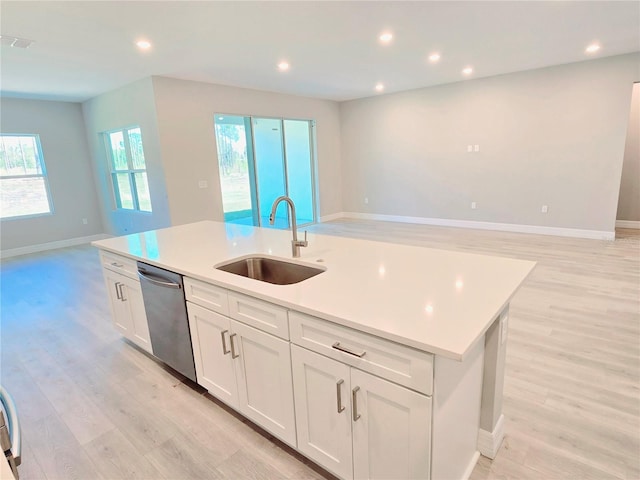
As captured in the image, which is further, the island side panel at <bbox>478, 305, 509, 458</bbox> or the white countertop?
the island side panel at <bbox>478, 305, 509, 458</bbox>

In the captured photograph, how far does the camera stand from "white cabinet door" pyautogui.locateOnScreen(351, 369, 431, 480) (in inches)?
44.3

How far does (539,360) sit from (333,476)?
5.42 feet

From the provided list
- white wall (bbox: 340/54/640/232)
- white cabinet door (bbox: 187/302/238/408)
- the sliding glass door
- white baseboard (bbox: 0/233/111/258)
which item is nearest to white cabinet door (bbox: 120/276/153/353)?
white cabinet door (bbox: 187/302/238/408)

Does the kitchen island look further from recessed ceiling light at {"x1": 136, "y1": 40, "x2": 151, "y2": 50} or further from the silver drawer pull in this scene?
recessed ceiling light at {"x1": 136, "y1": 40, "x2": 151, "y2": 50}

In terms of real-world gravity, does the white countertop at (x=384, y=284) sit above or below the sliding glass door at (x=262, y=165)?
below

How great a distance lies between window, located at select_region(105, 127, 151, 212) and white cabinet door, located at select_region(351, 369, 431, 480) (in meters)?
5.35

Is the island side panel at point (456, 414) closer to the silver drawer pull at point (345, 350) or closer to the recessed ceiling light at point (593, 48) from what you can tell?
the silver drawer pull at point (345, 350)

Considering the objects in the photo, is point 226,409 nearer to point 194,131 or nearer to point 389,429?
point 389,429

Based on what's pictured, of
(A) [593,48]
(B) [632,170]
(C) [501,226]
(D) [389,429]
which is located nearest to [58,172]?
(D) [389,429]

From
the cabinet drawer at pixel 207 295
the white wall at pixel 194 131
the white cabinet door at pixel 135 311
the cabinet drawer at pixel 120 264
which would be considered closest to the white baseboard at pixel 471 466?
the cabinet drawer at pixel 207 295

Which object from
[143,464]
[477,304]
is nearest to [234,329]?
[143,464]

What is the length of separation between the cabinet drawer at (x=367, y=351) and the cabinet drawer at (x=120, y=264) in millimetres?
1470

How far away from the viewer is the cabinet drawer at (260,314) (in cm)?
144

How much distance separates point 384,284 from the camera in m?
1.48
